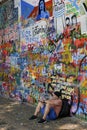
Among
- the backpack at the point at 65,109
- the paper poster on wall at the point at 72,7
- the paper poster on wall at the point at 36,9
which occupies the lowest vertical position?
the backpack at the point at 65,109

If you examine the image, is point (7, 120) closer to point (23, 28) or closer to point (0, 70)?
point (23, 28)

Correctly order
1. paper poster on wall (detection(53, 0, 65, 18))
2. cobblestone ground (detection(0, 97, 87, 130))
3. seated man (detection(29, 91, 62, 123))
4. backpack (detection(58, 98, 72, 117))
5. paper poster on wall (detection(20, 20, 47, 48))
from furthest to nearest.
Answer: paper poster on wall (detection(20, 20, 47, 48)) < paper poster on wall (detection(53, 0, 65, 18)) < backpack (detection(58, 98, 72, 117)) < seated man (detection(29, 91, 62, 123)) < cobblestone ground (detection(0, 97, 87, 130))

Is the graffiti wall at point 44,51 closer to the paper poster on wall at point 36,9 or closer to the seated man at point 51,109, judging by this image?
the paper poster on wall at point 36,9

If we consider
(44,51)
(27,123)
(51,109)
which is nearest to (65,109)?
(51,109)

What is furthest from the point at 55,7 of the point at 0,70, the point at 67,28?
the point at 0,70

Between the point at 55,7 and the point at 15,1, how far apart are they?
108 inches

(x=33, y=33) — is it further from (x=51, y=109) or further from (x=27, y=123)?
(x=27, y=123)

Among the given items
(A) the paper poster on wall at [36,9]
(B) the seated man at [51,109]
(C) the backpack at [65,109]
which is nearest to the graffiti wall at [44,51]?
(A) the paper poster on wall at [36,9]

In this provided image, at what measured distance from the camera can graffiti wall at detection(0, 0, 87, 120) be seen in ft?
25.7

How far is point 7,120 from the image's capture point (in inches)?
326

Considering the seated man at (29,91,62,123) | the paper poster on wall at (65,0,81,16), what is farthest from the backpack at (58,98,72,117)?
the paper poster on wall at (65,0,81,16)

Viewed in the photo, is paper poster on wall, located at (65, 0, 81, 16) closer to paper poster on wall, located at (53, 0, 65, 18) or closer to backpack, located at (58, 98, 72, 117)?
paper poster on wall, located at (53, 0, 65, 18)

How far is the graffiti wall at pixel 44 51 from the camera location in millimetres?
7840

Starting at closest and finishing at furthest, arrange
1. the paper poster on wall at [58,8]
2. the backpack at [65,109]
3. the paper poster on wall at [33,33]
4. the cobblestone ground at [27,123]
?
the cobblestone ground at [27,123] < the backpack at [65,109] < the paper poster on wall at [58,8] < the paper poster on wall at [33,33]
